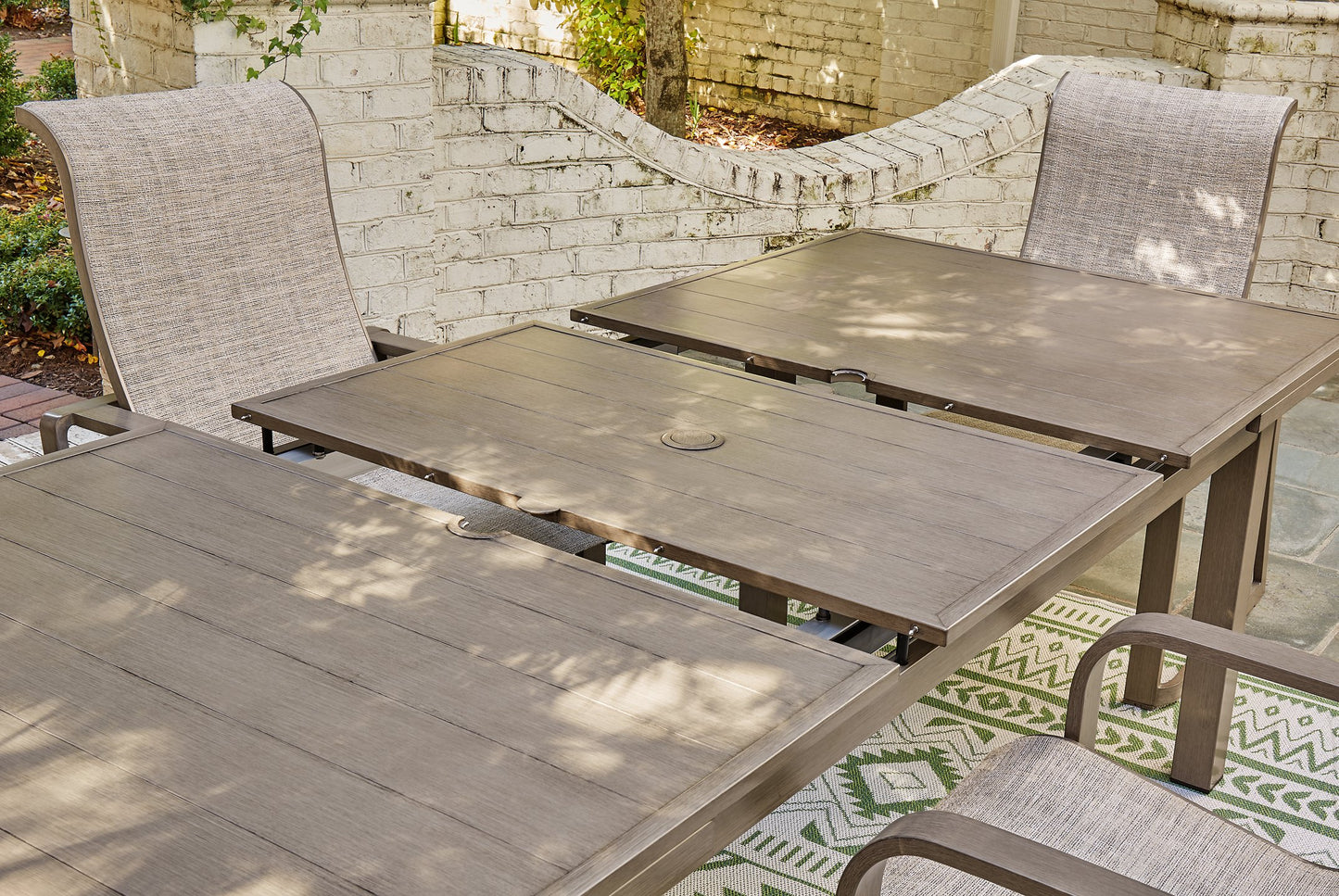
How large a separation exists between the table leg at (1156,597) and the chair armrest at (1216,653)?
2.79ft

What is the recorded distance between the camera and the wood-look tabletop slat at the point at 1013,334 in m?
2.38

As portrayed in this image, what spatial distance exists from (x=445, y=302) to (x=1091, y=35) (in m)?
5.04

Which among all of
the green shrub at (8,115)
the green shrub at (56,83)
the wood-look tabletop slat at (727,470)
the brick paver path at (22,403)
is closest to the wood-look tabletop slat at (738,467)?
the wood-look tabletop slat at (727,470)

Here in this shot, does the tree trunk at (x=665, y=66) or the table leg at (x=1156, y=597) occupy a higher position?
the tree trunk at (x=665, y=66)

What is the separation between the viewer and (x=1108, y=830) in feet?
5.77

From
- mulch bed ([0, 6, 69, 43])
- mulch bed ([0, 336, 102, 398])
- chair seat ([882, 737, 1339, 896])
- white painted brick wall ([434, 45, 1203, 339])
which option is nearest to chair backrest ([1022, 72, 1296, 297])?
white painted brick wall ([434, 45, 1203, 339])

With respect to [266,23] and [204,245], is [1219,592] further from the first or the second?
[266,23]

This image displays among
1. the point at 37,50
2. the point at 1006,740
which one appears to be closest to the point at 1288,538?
the point at 1006,740

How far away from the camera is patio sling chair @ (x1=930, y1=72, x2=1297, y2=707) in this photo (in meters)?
3.41

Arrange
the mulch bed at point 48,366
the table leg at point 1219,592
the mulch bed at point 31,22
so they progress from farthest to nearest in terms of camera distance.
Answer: the mulch bed at point 31,22, the mulch bed at point 48,366, the table leg at point 1219,592

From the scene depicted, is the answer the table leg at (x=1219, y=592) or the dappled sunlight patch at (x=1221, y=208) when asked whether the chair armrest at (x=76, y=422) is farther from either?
the dappled sunlight patch at (x=1221, y=208)

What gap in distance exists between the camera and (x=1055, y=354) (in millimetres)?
2668

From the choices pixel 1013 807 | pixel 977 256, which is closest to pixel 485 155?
pixel 977 256

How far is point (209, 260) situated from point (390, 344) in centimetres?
41
